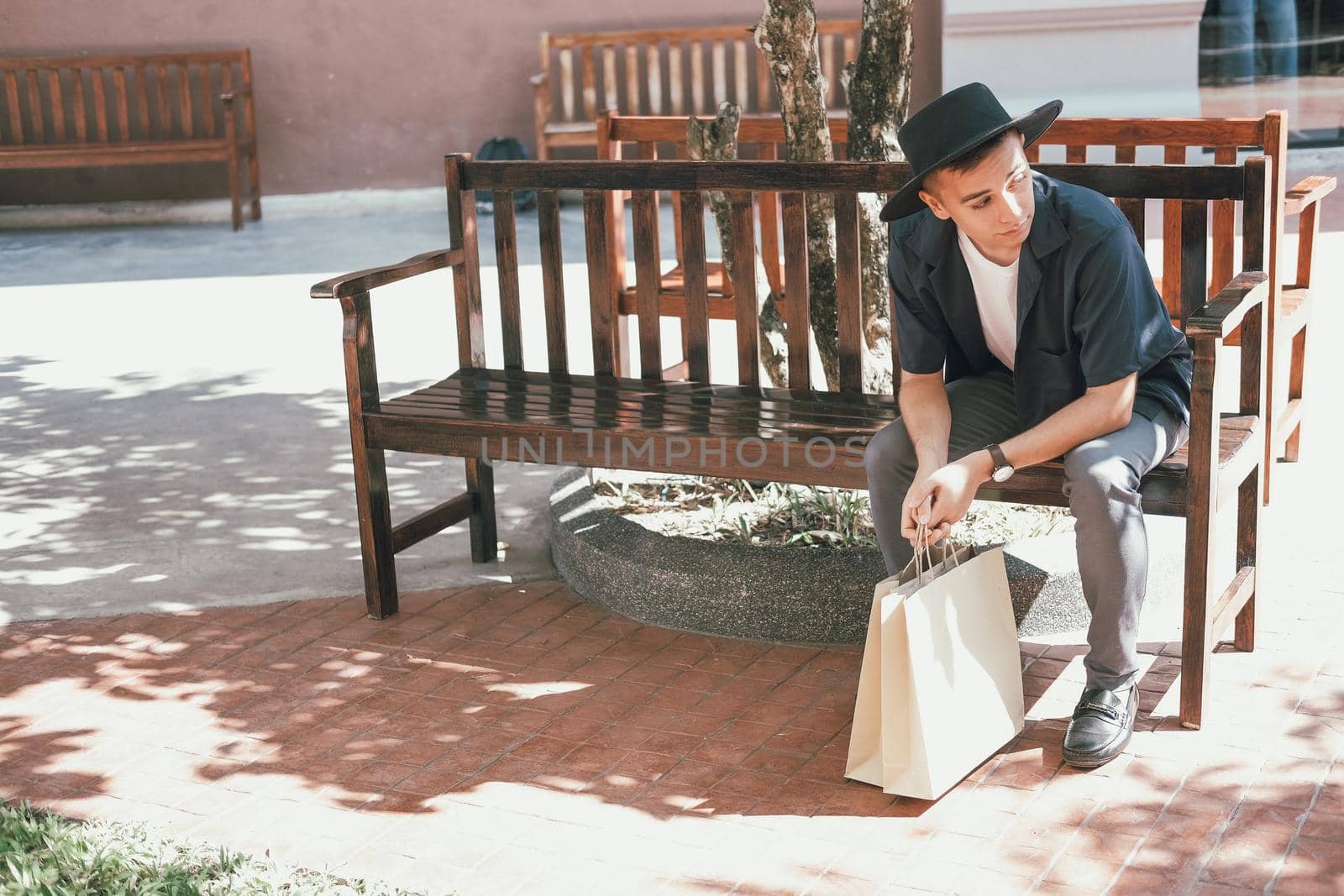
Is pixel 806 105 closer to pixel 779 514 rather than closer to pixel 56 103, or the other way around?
pixel 779 514

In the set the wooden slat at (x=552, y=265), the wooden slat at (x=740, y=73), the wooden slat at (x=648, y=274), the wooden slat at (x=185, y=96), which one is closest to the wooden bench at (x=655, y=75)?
the wooden slat at (x=740, y=73)

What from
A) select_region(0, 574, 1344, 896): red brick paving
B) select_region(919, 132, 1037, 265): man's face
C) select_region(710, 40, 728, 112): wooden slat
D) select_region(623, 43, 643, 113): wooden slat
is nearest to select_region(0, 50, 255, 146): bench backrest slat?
select_region(623, 43, 643, 113): wooden slat

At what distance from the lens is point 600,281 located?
453cm

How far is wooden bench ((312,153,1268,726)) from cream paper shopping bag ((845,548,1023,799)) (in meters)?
0.37

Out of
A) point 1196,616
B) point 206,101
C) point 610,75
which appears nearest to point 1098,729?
point 1196,616

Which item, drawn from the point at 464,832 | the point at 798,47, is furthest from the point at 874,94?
the point at 464,832

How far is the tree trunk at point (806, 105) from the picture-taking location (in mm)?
4625

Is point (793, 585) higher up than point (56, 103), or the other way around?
point (56, 103)

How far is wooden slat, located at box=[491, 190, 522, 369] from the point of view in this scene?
184 inches

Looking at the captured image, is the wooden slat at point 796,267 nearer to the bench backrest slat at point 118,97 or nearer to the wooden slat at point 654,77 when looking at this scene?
the wooden slat at point 654,77

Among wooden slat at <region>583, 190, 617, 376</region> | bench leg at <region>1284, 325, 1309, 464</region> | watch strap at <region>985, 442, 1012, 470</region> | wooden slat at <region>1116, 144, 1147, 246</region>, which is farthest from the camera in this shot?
bench leg at <region>1284, 325, 1309, 464</region>

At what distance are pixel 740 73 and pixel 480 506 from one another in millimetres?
7479

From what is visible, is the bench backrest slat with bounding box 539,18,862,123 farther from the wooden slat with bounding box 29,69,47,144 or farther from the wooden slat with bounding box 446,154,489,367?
the wooden slat with bounding box 446,154,489,367

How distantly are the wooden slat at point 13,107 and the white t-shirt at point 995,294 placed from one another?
10.1 meters
